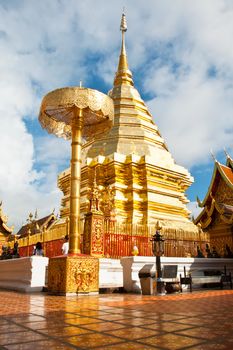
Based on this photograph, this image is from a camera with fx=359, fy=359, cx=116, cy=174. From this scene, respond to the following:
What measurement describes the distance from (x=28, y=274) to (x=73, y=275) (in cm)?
232

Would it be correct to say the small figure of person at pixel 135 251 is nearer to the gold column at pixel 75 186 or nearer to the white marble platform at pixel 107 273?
the white marble platform at pixel 107 273

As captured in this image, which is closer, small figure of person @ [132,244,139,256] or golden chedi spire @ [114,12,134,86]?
small figure of person @ [132,244,139,256]

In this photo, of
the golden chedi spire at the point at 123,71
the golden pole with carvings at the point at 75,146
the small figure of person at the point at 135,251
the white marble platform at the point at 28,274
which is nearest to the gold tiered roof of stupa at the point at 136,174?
the golden chedi spire at the point at 123,71

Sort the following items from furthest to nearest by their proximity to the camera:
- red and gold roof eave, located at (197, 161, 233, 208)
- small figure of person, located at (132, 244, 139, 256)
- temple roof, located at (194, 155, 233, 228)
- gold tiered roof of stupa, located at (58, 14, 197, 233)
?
red and gold roof eave, located at (197, 161, 233, 208) < gold tiered roof of stupa, located at (58, 14, 197, 233) < temple roof, located at (194, 155, 233, 228) < small figure of person, located at (132, 244, 139, 256)

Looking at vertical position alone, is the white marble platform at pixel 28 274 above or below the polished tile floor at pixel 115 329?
above

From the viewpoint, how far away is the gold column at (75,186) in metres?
8.48

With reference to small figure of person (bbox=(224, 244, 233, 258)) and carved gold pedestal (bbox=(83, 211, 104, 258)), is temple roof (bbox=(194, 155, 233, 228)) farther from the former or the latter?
carved gold pedestal (bbox=(83, 211, 104, 258))

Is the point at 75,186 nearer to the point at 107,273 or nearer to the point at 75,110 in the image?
the point at 75,110

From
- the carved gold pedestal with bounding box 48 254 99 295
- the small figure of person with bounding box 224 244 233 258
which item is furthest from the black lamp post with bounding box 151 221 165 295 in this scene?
the small figure of person with bounding box 224 244 233 258

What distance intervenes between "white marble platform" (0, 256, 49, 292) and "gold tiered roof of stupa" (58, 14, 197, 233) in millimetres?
5998

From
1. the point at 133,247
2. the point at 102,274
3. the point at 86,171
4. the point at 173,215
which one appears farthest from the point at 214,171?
the point at 102,274

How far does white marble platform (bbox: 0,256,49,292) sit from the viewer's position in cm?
943

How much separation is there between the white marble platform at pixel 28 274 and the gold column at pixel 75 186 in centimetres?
159

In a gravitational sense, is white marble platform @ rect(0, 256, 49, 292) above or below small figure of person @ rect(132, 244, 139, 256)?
below
